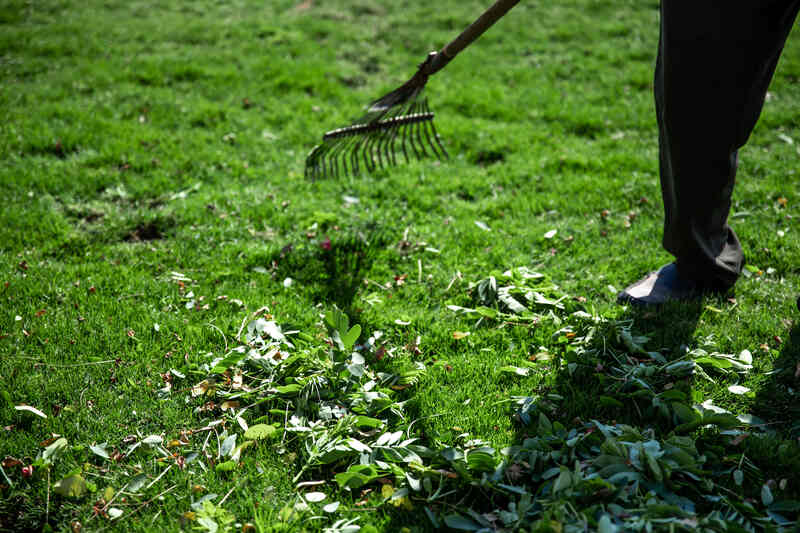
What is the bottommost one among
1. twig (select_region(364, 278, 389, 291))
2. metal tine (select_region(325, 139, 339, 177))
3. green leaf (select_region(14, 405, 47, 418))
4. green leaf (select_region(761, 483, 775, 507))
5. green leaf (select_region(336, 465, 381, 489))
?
green leaf (select_region(761, 483, 775, 507))

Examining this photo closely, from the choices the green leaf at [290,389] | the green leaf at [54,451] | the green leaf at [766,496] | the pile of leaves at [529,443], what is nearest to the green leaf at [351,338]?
the pile of leaves at [529,443]

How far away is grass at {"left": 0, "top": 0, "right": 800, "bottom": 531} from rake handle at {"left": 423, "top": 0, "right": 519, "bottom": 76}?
106 centimetres

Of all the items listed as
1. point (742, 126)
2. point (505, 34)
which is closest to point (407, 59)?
point (505, 34)

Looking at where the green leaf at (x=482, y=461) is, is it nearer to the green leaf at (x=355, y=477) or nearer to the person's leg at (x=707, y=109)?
the green leaf at (x=355, y=477)

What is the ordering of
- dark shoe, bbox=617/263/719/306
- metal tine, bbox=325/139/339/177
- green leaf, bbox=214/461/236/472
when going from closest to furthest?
green leaf, bbox=214/461/236/472 → dark shoe, bbox=617/263/719/306 → metal tine, bbox=325/139/339/177

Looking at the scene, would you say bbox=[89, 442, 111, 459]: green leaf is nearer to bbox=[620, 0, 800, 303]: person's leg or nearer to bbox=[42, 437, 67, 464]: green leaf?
bbox=[42, 437, 67, 464]: green leaf

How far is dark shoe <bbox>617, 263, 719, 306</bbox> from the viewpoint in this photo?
9.96 feet

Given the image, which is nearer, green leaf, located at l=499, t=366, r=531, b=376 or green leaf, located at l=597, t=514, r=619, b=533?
green leaf, located at l=597, t=514, r=619, b=533

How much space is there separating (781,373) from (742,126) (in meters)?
1.15

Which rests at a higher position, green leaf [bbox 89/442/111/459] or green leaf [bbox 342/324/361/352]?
green leaf [bbox 342/324/361/352]

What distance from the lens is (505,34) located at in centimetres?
755

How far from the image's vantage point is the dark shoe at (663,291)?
3036 mm

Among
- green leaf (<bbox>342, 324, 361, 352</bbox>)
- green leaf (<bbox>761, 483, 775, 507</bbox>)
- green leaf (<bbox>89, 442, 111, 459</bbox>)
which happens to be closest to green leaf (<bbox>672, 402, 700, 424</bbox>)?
green leaf (<bbox>761, 483, 775, 507</bbox>)

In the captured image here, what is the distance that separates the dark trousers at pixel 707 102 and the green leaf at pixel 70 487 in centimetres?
287
